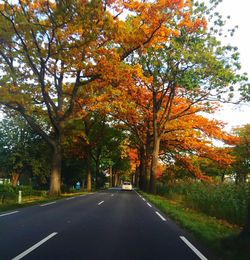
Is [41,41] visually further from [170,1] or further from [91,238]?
[91,238]

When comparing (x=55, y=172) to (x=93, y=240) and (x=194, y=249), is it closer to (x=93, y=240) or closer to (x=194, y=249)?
(x=93, y=240)

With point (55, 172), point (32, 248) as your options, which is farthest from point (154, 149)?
point (32, 248)

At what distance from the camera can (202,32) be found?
27.1 meters

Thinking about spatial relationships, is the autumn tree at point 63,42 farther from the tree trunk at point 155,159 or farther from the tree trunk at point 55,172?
the tree trunk at point 155,159

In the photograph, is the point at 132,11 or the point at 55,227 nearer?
the point at 55,227

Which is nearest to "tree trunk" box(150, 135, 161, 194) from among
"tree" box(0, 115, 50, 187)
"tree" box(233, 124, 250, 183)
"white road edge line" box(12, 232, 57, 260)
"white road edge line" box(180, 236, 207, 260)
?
"tree" box(0, 115, 50, 187)

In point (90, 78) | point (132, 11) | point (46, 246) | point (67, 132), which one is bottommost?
point (46, 246)

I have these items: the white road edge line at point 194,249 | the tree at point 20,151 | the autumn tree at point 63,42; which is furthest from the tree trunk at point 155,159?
the white road edge line at point 194,249

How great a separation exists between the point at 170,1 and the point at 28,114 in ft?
42.0

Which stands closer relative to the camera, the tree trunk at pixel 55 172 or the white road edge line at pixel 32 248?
the white road edge line at pixel 32 248

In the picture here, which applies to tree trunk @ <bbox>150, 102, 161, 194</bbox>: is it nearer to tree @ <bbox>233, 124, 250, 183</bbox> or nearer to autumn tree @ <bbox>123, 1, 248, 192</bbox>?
autumn tree @ <bbox>123, 1, 248, 192</bbox>

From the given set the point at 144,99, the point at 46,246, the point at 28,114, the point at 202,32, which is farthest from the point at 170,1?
the point at 46,246

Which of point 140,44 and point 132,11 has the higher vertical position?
point 132,11

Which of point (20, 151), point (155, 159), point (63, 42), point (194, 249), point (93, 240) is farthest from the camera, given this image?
point (20, 151)
